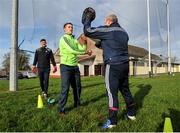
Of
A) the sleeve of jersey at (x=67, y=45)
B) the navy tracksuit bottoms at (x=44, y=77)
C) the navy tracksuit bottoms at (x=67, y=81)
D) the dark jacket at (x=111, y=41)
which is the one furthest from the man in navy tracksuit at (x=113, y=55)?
the navy tracksuit bottoms at (x=44, y=77)

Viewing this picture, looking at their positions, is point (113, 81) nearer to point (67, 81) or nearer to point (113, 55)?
point (113, 55)

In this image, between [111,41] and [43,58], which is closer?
[111,41]

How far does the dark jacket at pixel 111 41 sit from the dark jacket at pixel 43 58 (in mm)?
4887

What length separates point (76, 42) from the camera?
7219 millimetres

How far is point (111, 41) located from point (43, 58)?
16.9 ft

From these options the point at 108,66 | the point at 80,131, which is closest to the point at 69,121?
the point at 80,131

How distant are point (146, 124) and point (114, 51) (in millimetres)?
1367

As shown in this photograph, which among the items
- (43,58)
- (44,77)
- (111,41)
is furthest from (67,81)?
(43,58)

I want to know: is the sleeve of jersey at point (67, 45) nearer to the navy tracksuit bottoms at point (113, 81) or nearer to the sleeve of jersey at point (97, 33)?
the sleeve of jersey at point (97, 33)

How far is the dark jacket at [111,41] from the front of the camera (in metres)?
5.68

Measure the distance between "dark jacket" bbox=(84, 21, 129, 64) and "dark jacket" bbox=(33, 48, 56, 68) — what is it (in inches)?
192

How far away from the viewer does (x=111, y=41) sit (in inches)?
224

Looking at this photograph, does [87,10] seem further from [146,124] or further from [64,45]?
[146,124]

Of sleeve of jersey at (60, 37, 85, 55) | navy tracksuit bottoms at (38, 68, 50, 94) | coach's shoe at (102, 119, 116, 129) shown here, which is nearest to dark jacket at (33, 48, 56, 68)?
navy tracksuit bottoms at (38, 68, 50, 94)
